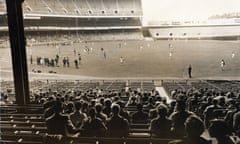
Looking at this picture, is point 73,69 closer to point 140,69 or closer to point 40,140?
point 140,69

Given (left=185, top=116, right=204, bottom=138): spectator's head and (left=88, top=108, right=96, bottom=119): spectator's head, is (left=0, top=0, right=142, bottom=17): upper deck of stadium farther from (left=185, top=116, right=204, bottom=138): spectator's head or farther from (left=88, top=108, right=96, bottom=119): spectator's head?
(left=185, top=116, right=204, bottom=138): spectator's head

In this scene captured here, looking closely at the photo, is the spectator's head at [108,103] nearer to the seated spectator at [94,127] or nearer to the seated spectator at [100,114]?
the seated spectator at [100,114]

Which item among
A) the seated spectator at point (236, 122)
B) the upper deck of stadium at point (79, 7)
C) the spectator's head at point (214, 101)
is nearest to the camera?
the seated spectator at point (236, 122)

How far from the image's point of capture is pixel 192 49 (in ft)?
10.4

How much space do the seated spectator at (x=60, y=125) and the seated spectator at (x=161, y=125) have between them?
0.64 metres

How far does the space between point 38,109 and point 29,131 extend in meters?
A: 0.47

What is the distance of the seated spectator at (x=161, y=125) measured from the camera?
2.21m

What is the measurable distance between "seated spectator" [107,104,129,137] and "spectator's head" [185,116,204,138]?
0.47 m

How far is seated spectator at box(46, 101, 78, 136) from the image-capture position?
2350mm

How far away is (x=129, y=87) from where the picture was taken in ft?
10.7

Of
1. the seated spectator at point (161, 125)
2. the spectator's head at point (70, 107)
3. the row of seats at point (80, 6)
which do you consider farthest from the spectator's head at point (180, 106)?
the row of seats at point (80, 6)

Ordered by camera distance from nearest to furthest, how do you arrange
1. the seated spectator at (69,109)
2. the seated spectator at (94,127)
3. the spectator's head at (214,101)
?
the seated spectator at (94,127) → the spectator's head at (214,101) → the seated spectator at (69,109)

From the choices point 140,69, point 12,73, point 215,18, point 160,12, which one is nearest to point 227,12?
point 215,18

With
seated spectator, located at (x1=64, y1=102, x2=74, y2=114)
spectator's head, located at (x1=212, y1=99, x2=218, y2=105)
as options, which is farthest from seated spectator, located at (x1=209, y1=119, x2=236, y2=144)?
seated spectator, located at (x1=64, y1=102, x2=74, y2=114)
